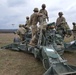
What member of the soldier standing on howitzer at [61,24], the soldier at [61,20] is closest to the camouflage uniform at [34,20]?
the soldier standing on howitzer at [61,24]

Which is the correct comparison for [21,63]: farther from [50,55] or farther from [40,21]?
[50,55]

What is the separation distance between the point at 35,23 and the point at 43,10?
2.06 meters

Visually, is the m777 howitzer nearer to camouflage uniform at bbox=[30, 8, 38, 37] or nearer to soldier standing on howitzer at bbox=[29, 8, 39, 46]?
soldier standing on howitzer at bbox=[29, 8, 39, 46]

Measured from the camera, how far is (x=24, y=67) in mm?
8969


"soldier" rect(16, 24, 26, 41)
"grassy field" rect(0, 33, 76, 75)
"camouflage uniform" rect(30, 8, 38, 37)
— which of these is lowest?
"grassy field" rect(0, 33, 76, 75)

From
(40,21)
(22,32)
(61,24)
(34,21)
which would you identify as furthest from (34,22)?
(22,32)

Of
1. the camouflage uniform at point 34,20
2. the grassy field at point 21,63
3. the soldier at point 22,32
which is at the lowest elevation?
the grassy field at point 21,63

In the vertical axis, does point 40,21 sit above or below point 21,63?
above

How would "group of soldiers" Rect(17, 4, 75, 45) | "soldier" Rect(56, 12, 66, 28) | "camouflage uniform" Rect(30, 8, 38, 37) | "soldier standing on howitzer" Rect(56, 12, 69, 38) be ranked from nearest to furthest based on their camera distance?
"group of soldiers" Rect(17, 4, 75, 45) < "camouflage uniform" Rect(30, 8, 38, 37) < "soldier standing on howitzer" Rect(56, 12, 69, 38) < "soldier" Rect(56, 12, 66, 28)

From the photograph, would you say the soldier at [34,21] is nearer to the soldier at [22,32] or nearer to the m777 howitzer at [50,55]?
the m777 howitzer at [50,55]

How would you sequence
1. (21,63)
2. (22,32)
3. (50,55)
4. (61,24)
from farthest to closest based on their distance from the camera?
(22,32) → (61,24) → (21,63) → (50,55)

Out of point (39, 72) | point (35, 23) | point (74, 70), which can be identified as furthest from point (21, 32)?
point (74, 70)

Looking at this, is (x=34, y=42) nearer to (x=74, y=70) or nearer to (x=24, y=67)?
(x=24, y=67)

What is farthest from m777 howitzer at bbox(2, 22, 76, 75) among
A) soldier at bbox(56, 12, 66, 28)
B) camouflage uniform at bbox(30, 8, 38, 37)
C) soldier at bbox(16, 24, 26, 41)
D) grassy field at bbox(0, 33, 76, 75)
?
soldier at bbox(56, 12, 66, 28)
